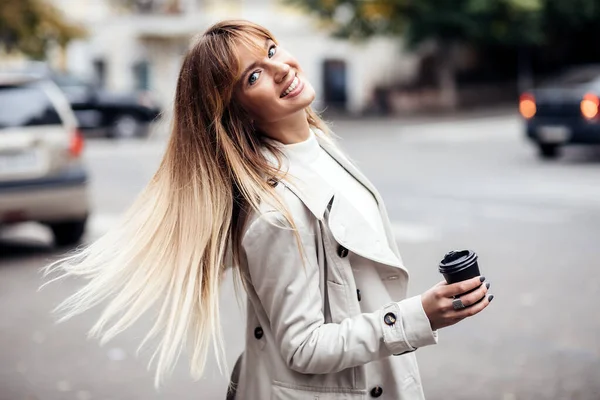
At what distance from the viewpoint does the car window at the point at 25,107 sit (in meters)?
9.07

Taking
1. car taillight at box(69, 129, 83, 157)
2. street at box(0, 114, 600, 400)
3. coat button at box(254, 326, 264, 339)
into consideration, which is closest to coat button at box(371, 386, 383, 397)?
coat button at box(254, 326, 264, 339)

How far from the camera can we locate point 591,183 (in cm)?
1302

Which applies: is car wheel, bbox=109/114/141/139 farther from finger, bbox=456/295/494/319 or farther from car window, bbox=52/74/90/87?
finger, bbox=456/295/494/319

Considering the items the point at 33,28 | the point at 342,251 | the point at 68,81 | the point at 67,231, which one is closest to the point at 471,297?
the point at 342,251

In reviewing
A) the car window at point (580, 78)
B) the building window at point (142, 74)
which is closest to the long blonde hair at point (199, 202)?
the car window at point (580, 78)

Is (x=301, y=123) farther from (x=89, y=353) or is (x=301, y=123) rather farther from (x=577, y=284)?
(x=577, y=284)

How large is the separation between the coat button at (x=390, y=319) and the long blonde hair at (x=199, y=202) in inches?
15.4

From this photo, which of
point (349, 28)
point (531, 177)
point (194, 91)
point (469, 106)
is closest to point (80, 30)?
point (349, 28)

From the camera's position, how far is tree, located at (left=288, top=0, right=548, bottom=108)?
1134 inches

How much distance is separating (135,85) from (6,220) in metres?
35.7

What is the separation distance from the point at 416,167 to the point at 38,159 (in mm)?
8631

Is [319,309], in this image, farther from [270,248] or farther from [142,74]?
[142,74]

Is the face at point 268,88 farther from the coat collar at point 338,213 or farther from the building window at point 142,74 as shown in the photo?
the building window at point 142,74

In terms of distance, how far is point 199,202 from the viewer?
2299mm
